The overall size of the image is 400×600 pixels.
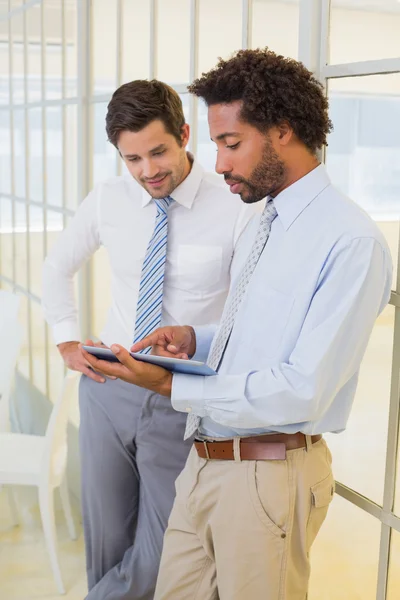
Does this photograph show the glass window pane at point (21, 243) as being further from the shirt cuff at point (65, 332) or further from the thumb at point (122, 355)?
the thumb at point (122, 355)

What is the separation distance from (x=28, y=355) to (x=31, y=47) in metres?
1.50

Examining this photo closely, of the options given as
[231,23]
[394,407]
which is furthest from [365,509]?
[231,23]

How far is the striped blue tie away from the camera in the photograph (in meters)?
1.92

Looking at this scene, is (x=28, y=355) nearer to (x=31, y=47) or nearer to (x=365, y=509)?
(x=31, y=47)

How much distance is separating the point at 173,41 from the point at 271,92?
3.40 feet

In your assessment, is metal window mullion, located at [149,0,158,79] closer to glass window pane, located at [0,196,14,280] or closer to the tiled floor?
the tiled floor

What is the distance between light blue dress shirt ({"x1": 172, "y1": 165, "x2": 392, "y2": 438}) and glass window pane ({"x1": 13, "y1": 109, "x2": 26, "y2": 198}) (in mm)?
2692

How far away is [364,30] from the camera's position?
60.7 inches

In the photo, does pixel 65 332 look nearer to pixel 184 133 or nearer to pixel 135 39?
pixel 184 133

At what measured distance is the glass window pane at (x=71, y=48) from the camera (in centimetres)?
301

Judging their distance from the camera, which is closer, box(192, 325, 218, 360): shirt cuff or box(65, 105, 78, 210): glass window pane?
box(192, 325, 218, 360): shirt cuff

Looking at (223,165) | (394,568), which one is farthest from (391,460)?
(223,165)

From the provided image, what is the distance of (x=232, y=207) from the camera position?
1.91 meters

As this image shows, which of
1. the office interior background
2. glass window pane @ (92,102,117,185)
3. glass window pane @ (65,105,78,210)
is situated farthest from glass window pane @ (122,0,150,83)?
glass window pane @ (65,105,78,210)
